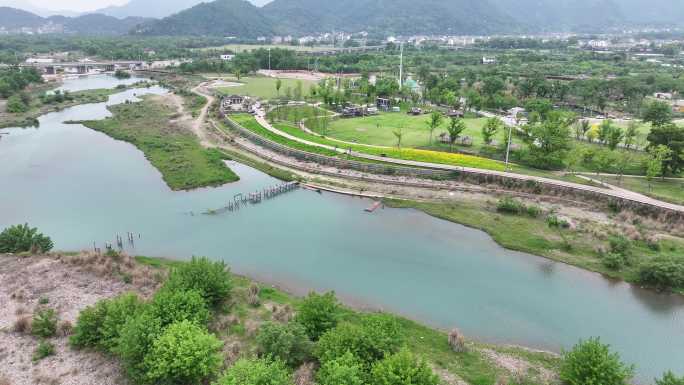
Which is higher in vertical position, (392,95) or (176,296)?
(392,95)

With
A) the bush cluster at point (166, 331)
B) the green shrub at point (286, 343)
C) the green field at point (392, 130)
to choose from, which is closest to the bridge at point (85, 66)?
the green field at point (392, 130)

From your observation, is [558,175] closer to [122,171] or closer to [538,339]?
[538,339]

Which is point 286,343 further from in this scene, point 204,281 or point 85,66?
point 85,66

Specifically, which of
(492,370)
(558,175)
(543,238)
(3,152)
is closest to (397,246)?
(543,238)

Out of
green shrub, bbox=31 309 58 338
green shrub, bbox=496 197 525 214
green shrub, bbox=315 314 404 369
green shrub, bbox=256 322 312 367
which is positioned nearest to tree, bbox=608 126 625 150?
green shrub, bbox=496 197 525 214

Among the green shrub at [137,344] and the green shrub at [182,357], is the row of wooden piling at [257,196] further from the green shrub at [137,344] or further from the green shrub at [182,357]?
the green shrub at [182,357]
